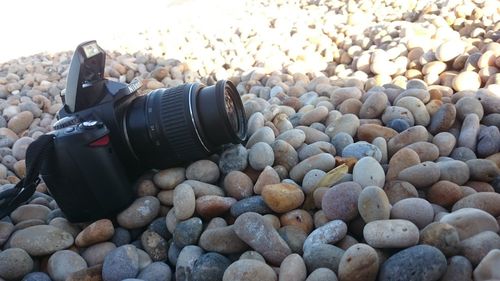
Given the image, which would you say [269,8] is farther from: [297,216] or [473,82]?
[297,216]

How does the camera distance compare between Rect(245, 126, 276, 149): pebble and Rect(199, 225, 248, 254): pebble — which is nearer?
Rect(199, 225, 248, 254): pebble

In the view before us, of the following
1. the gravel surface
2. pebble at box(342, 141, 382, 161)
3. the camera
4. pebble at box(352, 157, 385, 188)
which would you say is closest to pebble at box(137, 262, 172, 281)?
the gravel surface

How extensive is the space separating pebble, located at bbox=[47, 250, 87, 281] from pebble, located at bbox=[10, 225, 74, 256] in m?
0.04

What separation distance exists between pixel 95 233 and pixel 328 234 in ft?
2.52

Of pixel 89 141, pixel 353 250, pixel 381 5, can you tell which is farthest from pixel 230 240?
pixel 381 5

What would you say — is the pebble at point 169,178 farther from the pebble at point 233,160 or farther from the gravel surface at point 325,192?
the pebble at point 233,160

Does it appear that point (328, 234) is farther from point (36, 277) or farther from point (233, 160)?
point (36, 277)

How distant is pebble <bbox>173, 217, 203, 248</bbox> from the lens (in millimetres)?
1521

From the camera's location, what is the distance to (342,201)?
56.2 inches

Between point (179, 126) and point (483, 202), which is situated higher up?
point (179, 126)

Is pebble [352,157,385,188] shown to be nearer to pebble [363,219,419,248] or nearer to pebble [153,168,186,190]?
pebble [363,219,419,248]

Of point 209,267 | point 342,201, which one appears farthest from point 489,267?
point 209,267

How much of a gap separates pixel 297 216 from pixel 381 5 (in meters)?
3.04

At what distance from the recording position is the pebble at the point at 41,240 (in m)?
1.52
